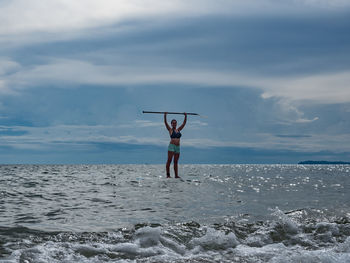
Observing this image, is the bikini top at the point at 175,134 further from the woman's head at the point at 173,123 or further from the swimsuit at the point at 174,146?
the woman's head at the point at 173,123

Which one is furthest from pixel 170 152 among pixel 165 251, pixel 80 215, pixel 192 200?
pixel 165 251

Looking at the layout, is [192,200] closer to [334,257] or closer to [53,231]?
[53,231]

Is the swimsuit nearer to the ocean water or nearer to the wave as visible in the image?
the ocean water

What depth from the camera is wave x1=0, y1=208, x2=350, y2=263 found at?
5.92 m

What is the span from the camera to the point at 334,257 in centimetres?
572

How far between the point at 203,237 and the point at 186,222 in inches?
64.9

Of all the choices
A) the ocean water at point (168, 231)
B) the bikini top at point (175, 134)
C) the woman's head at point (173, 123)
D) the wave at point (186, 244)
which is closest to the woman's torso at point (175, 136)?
the bikini top at point (175, 134)

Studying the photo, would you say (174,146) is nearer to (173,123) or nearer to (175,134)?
(175,134)

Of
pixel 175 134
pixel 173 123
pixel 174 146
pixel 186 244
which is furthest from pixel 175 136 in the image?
pixel 186 244

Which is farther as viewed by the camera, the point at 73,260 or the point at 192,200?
the point at 192,200

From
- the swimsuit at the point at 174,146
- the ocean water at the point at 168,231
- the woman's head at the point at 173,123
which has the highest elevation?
the woman's head at the point at 173,123

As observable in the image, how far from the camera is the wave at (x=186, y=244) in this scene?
592 centimetres

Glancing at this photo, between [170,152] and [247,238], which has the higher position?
[170,152]

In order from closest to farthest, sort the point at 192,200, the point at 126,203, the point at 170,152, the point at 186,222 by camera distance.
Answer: the point at 186,222
the point at 126,203
the point at 192,200
the point at 170,152
